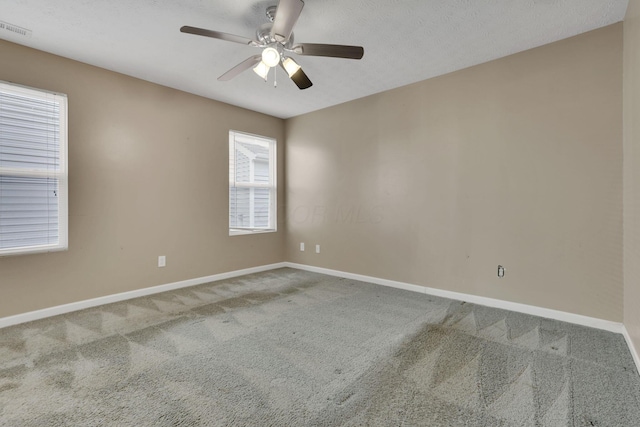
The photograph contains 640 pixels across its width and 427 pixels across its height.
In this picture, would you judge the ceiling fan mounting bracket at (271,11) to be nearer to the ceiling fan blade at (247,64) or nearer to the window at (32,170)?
the ceiling fan blade at (247,64)

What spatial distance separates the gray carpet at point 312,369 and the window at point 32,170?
0.80m

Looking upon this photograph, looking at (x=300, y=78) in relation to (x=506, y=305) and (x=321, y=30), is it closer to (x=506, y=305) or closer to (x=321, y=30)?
(x=321, y=30)

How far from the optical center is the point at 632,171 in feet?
7.05

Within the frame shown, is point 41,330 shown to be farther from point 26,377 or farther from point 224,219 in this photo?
point 224,219

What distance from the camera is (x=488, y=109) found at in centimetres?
309

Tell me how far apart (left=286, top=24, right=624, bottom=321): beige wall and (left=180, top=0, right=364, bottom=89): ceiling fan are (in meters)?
1.71

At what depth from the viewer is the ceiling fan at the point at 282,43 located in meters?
1.81

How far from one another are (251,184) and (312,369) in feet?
10.6

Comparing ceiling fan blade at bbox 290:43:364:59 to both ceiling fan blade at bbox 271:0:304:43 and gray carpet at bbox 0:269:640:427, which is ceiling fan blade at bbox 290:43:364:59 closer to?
ceiling fan blade at bbox 271:0:304:43

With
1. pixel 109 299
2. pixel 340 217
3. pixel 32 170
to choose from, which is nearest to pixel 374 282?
pixel 340 217

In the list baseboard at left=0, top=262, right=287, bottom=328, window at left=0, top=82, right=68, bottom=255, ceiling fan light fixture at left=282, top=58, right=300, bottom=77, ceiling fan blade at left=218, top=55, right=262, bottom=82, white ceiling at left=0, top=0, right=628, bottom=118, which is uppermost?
white ceiling at left=0, top=0, right=628, bottom=118

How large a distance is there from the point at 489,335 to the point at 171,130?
154 inches

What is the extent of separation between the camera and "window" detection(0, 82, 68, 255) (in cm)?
266

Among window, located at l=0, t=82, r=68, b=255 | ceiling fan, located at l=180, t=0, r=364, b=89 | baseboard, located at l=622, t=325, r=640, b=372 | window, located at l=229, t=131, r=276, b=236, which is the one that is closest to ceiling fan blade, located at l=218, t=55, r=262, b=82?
ceiling fan, located at l=180, t=0, r=364, b=89
